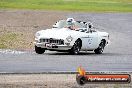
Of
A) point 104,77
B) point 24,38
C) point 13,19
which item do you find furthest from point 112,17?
point 104,77

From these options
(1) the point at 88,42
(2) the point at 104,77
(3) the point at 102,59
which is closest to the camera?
(2) the point at 104,77

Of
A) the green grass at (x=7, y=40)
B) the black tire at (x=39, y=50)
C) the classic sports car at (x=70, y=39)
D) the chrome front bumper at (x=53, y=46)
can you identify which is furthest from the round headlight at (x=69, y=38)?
the green grass at (x=7, y=40)

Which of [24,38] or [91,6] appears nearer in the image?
[24,38]

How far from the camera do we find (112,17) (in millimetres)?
56188

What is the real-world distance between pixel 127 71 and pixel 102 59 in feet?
16.2

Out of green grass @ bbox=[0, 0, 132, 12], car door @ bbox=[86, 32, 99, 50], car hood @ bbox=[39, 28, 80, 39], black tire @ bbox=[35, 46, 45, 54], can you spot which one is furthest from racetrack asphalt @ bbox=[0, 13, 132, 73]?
green grass @ bbox=[0, 0, 132, 12]

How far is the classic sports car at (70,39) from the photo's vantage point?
24.8m

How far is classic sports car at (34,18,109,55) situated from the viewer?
24.8 m

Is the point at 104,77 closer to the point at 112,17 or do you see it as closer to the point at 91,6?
the point at 112,17

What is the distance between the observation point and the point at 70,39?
81.8 ft

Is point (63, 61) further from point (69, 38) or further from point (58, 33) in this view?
point (58, 33)

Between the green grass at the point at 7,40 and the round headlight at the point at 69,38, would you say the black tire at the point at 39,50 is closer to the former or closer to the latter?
the round headlight at the point at 69,38

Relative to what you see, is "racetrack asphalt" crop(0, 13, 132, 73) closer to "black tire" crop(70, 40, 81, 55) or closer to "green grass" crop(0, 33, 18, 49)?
"black tire" crop(70, 40, 81, 55)

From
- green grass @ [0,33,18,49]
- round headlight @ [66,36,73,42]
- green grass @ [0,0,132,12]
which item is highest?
round headlight @ [66,36,73,42]
